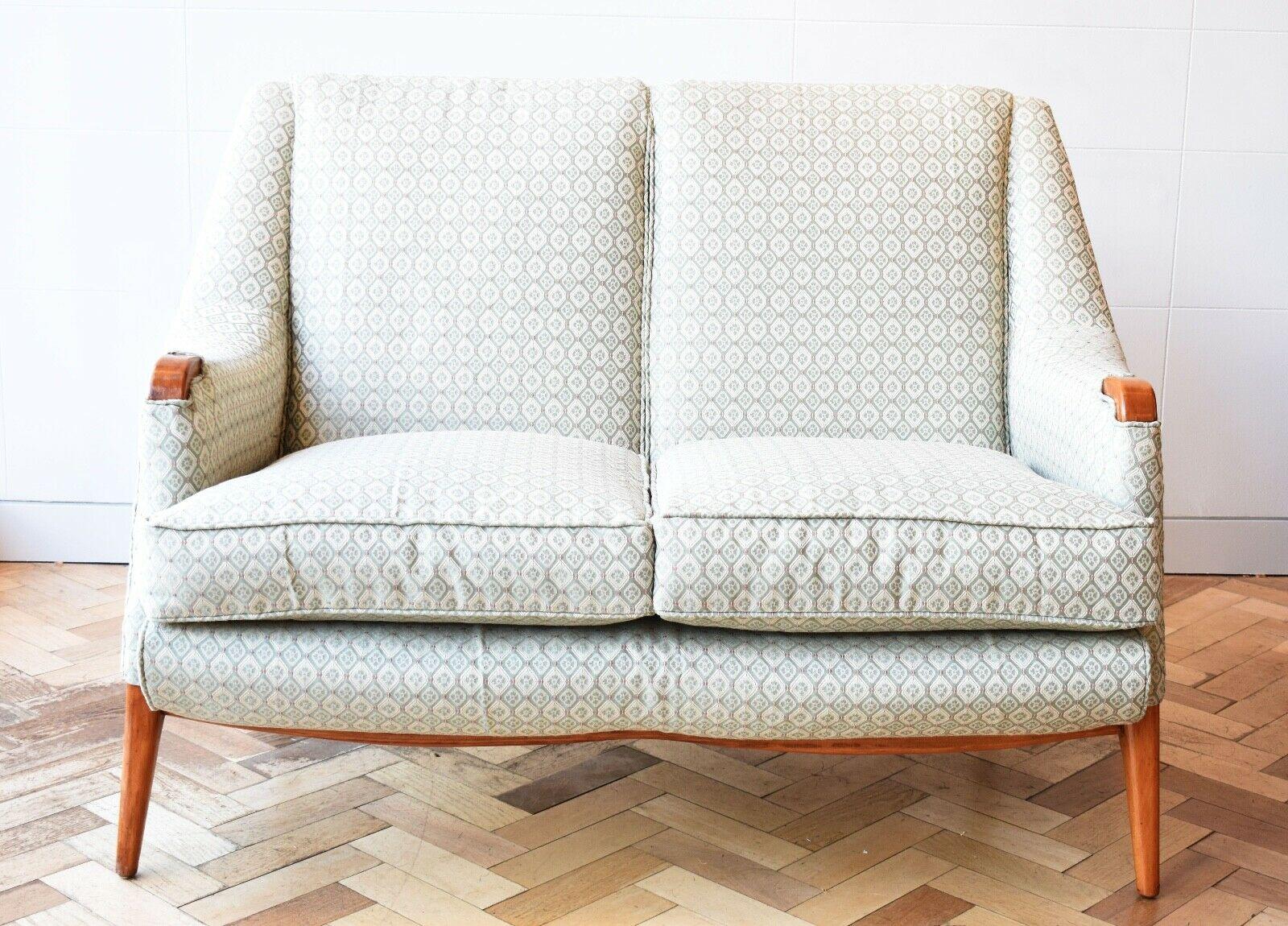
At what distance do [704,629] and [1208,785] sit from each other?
0.91 m

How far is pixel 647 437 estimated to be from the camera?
2.12m

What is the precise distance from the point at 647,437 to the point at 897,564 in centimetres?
66

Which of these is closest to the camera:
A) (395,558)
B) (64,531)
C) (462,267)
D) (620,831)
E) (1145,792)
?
(395,558)

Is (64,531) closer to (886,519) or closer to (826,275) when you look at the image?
(826,275)

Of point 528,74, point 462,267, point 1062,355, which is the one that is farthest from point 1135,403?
point 528,74

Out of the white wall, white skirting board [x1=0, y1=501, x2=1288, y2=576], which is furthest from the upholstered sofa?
white skirting board [x1=0, y1=501, x2=1288, y2=576]

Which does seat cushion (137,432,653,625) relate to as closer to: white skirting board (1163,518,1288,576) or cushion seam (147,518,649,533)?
cushion seam (147,518,649,533)

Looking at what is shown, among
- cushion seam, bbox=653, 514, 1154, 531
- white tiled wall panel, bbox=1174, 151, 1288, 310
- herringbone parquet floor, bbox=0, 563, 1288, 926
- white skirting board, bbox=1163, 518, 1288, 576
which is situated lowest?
herringbone parquet floor, bbox=0, 563, 1288, 926

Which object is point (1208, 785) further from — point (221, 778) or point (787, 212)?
point (221, 778)

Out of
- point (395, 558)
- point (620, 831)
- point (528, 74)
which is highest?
point (528, 74)

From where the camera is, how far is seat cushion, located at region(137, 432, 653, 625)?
154 centimetres

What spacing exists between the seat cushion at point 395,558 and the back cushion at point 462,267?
0.50 metres

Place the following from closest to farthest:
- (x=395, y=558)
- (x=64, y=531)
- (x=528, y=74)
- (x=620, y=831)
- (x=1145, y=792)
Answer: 1. (x=395, y=558)
2. (x=1145, y=792)
3. (x=620, y=831)
4. (x=528, y=74)
5. (x=64, y=531)

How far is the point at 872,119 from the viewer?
2.17 metres
